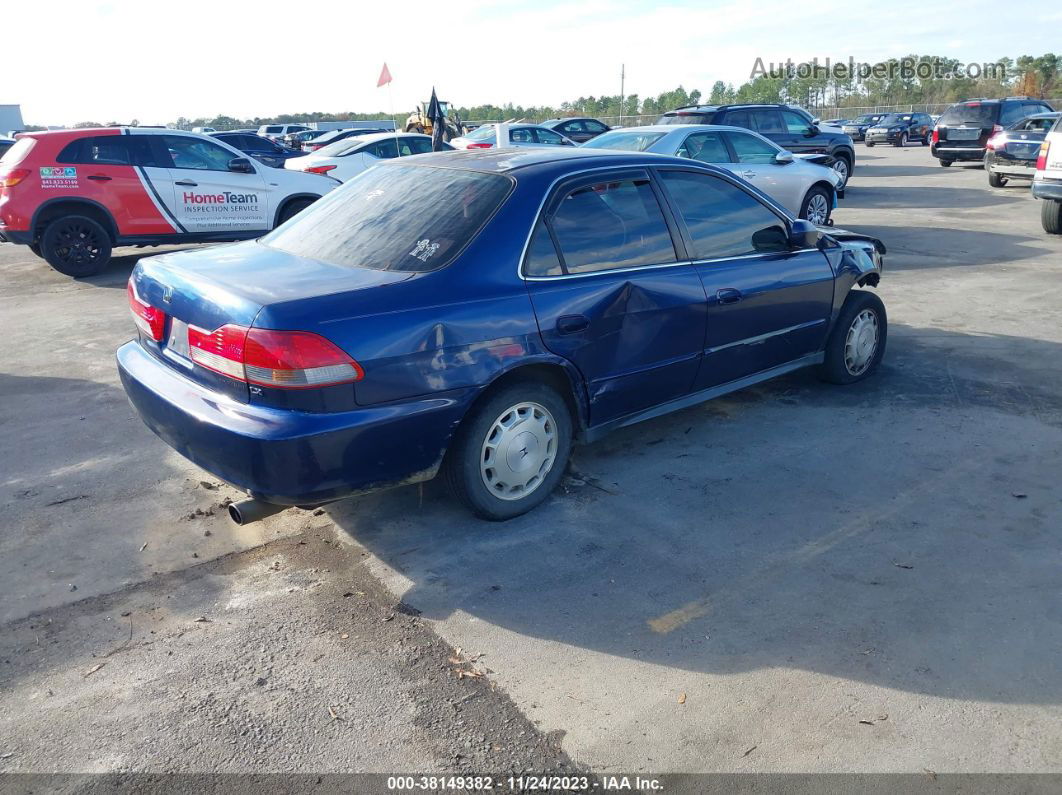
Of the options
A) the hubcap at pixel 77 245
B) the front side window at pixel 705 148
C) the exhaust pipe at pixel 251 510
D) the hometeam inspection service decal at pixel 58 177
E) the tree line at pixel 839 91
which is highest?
the tree line at pixel 839 91

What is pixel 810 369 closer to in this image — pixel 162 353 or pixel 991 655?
pixel 991 655

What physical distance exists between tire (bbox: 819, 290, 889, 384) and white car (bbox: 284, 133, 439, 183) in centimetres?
1037

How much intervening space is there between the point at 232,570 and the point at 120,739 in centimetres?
106

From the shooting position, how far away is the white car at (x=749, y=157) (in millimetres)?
10734

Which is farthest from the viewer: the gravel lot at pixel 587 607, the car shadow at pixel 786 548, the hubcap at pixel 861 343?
the hubcap at pixel 861 343

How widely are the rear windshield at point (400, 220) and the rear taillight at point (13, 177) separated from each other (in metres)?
7.17

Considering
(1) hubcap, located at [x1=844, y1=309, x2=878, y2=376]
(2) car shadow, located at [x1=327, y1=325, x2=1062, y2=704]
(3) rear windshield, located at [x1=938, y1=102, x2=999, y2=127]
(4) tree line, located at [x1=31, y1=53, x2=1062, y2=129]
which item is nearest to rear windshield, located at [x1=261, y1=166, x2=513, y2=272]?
(2) car shadow, located at [x1=327, y1=325, x2=1062, y2=704]

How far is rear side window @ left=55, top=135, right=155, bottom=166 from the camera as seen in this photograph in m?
10.1

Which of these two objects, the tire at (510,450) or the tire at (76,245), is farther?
the tire at (76,245)

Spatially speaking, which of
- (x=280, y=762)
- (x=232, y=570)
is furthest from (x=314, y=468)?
(x=280, y=762)

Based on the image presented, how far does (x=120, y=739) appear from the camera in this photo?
2.71m

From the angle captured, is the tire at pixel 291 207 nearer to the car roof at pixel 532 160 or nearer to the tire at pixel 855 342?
the car roof at pixel 532 160

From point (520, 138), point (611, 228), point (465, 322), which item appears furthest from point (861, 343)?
point (520, 138)

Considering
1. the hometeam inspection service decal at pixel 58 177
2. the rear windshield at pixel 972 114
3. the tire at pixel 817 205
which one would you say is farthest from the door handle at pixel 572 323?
the rear windshield at pixel 972 114
